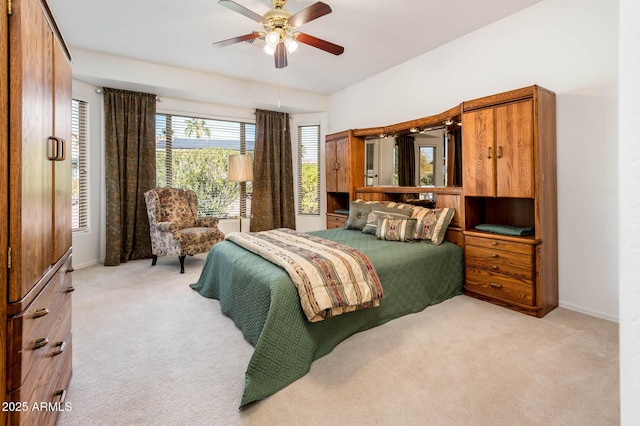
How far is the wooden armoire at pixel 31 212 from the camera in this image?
1015 mm

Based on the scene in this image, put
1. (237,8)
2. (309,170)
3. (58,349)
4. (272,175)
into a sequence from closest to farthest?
(58,349), (237,8), (272,175), (309,170)

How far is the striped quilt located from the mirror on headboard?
1861mm

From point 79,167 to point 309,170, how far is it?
142 inches

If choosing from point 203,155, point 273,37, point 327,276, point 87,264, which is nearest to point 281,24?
point 273,37

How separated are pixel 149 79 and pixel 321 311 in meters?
4.18

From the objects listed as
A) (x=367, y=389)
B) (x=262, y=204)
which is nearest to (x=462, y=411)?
(x=367, y=389)

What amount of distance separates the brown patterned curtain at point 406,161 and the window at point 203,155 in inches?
110

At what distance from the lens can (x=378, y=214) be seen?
391cm

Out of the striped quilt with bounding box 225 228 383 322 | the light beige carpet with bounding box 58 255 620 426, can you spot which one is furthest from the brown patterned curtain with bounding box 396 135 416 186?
the striped quilt with bounding box 225 228 383 322

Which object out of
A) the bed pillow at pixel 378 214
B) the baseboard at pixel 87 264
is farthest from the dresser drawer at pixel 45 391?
the baseboard at pixel 87 264

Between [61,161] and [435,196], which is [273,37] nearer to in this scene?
[61,161]

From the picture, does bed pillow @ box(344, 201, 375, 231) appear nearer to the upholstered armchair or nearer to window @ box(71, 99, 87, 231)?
the upholstered armchair

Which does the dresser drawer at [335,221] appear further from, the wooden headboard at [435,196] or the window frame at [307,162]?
the window frame at [307,162]

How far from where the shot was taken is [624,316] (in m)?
0.36
